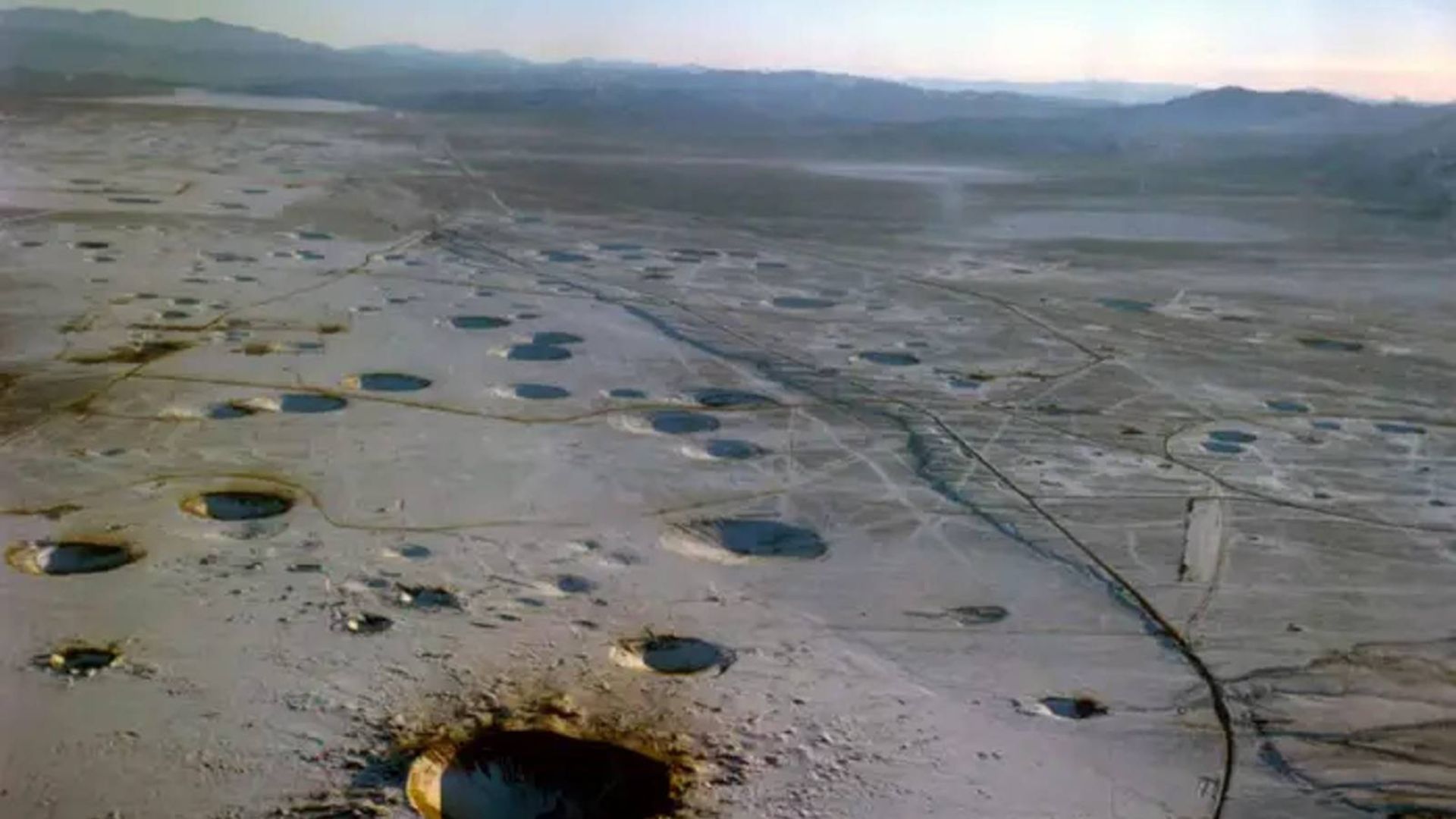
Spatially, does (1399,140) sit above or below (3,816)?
above

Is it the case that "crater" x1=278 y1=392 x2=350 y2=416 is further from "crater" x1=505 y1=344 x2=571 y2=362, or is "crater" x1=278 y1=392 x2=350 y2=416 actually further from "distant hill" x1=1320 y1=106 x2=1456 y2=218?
"distant hill" x1=1320 y1=106 x2=1456 y2=218

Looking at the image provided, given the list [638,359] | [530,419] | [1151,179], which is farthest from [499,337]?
[1151,179]

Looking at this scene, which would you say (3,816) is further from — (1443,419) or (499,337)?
(1443,419)

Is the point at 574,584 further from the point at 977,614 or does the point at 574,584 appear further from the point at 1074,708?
the point at 1074,708

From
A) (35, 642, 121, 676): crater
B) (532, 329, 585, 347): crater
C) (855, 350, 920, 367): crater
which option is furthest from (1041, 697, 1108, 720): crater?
(532, 329, 585, 347): crater

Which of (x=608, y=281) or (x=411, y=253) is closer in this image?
(x=608, y=281)

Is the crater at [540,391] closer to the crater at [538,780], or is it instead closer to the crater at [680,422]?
the crater at [680,422]
